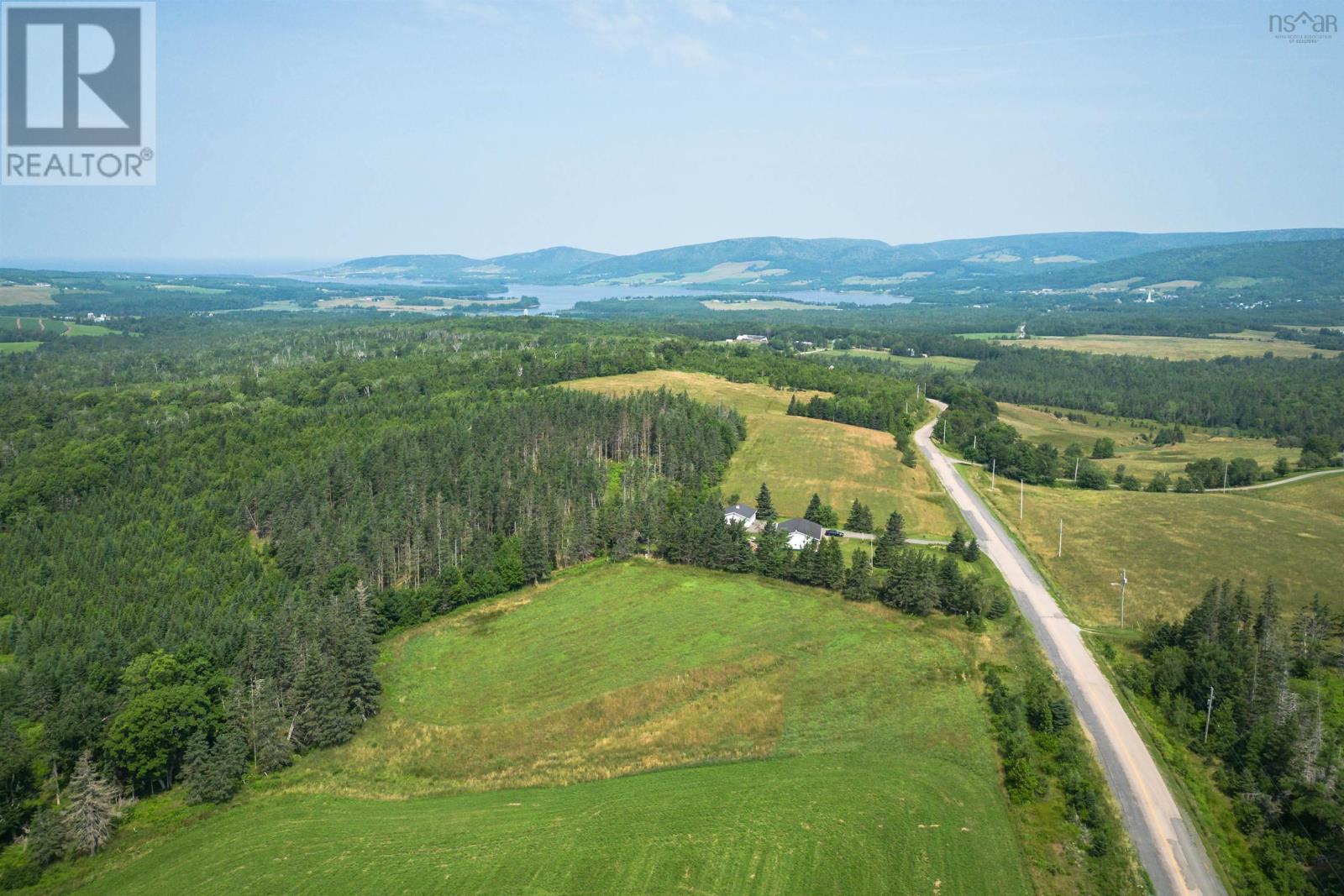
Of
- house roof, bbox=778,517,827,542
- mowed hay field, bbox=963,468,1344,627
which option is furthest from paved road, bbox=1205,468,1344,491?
house roof, bbox=778,517,827,542

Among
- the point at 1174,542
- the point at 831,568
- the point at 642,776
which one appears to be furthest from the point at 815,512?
the point at 642,776

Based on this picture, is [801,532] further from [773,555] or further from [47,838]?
[47,838]

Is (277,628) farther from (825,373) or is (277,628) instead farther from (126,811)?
(825,373)

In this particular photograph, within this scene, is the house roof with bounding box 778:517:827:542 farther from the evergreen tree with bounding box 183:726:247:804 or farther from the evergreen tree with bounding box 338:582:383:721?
the evergreen tree with bounding box 183:726:247:804

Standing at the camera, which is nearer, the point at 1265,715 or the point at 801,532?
the point at 1265,715

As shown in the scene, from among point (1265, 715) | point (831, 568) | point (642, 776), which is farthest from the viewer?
point (831, 568)

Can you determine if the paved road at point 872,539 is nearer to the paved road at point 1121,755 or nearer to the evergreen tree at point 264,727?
the paved road at point 1121,755

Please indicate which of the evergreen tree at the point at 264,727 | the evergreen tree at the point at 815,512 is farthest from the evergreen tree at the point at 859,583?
the evergreen tree at the point at 264,727
